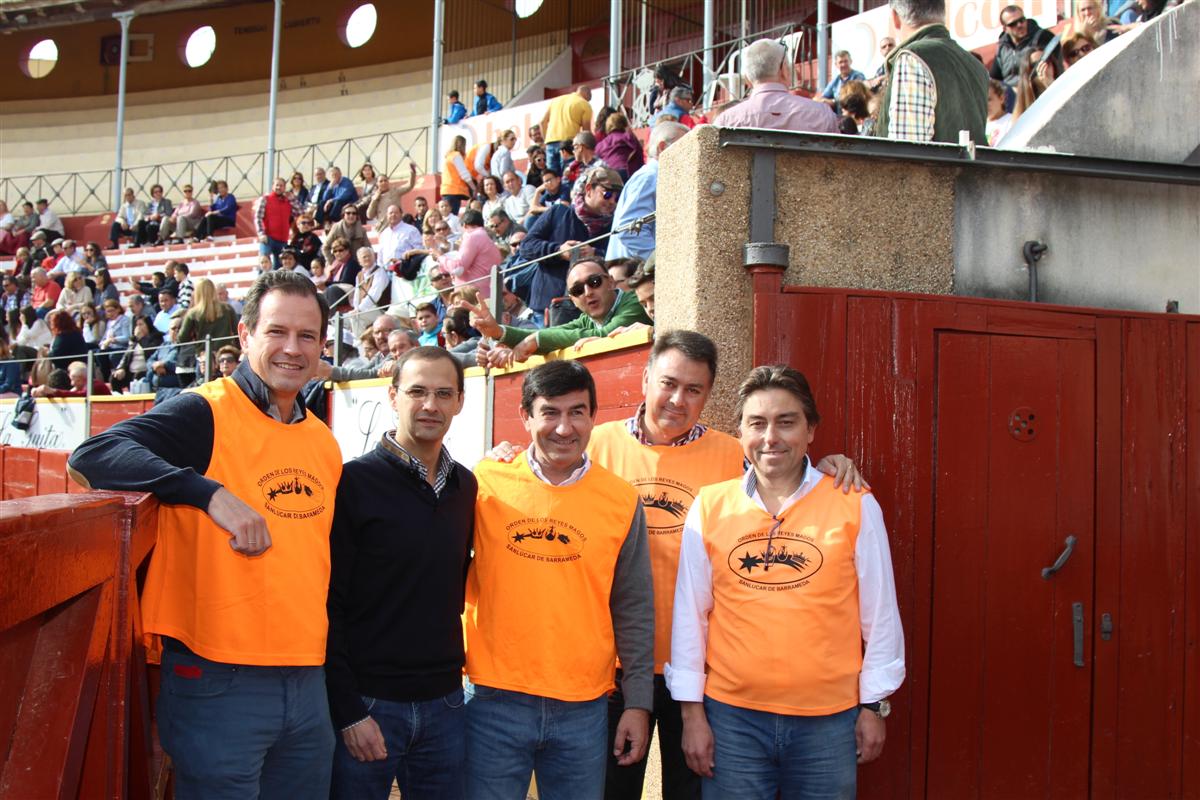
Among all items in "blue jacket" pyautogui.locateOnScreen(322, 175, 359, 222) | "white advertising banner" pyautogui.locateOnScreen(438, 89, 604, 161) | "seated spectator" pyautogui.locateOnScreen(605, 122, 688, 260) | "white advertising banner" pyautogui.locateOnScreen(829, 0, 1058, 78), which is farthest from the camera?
"white advertising banner" pyautogui.locateOnScreen(438, 89, 604, 161)

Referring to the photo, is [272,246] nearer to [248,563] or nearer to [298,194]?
[298,194]

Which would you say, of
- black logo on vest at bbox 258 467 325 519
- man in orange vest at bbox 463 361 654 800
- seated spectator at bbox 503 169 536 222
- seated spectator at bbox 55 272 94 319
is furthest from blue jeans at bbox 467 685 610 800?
seated spectator at bbox 55 272 94 319

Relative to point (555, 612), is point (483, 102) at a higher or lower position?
higher

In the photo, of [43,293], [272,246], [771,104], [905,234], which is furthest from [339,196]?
[905,234]

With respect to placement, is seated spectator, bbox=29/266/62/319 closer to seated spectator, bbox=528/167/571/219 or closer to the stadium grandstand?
seated spectator, bbox=528/167/571/219

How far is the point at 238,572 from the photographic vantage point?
112 inches

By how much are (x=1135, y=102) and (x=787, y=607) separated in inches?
115

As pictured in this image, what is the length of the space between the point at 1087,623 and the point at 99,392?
44.7 ft

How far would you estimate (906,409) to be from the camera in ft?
13.4

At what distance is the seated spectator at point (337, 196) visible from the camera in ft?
61.3

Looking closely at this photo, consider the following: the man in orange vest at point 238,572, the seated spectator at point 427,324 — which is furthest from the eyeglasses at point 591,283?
the seated spectator at point 427,324

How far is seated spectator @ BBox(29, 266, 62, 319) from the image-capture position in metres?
19.8

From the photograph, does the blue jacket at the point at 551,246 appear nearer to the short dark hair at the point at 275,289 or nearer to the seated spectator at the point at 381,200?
the short dark hair at the point at 275,289

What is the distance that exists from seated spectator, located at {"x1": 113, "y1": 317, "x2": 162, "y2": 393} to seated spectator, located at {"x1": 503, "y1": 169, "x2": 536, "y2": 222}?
472 cm
